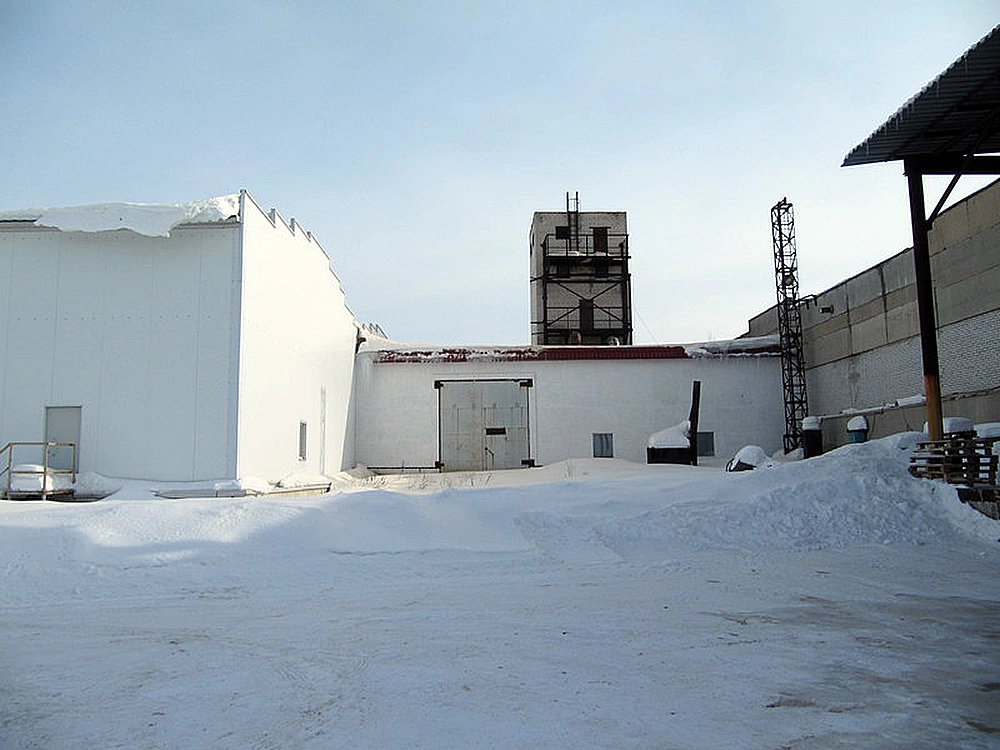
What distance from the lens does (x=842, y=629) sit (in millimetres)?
6887

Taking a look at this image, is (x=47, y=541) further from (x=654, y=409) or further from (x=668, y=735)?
(x=654, y=409)

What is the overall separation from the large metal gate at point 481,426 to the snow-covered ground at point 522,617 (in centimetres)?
1510

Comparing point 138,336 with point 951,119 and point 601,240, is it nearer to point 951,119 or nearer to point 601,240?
point 951,119

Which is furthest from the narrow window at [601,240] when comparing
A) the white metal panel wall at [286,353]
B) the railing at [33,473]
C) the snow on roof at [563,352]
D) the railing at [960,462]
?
the railing at [33,473]

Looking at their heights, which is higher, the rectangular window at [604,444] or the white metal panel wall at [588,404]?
the white metal panel wall at [588,404]

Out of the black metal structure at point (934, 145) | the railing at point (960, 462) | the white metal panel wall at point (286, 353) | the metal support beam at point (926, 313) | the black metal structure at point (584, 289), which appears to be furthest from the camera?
the black metal structure at point (584, 289)

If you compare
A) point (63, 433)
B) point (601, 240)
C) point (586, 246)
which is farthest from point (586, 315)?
point (63, 433)

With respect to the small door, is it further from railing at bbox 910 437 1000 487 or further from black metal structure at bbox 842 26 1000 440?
black metal structure at bbox 842 26 1000 440

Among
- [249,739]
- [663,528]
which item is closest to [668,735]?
[249,739]

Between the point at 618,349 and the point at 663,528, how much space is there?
1637cm

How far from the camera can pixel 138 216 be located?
1625 cm

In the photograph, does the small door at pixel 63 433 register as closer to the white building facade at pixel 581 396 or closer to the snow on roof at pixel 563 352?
the white building facade at pixel 581 396

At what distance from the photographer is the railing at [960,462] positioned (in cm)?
1287

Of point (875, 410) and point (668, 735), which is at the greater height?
point (875, 410)
